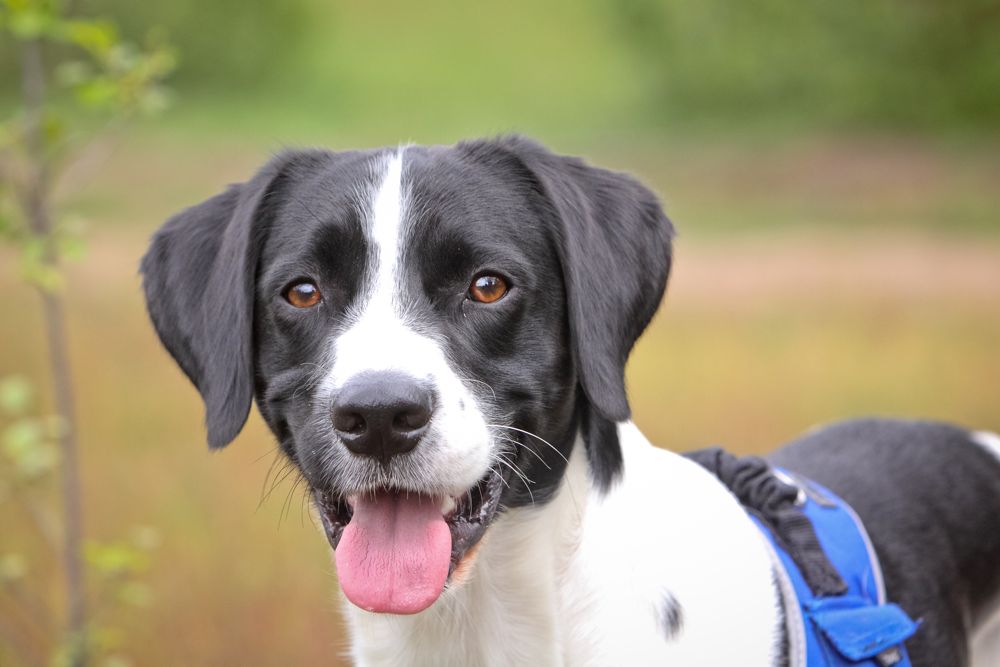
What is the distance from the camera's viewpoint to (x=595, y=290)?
7.95 feet

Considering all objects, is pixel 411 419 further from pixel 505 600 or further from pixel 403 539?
pixel 505 600

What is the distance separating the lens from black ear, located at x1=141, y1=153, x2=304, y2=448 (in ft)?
8.13

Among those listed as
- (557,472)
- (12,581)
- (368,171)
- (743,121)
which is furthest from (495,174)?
(743,121)

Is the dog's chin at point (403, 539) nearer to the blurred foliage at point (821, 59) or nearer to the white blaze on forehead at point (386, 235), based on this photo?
the white blaze on forehead at point (386, 235)

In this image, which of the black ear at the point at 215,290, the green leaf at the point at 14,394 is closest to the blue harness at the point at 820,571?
the black ear at the point at 215,290

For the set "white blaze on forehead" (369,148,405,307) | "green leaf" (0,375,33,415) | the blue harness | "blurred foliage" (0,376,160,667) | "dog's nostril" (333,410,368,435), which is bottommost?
"blurred foliage" (0,376,160,667)

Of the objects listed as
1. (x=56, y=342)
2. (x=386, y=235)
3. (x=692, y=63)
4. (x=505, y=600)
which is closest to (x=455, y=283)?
(x=386, y=235)

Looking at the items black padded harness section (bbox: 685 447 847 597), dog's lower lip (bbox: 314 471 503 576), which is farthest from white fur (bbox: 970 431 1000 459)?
dog's lower lip (bbox: 314 471 503 576)

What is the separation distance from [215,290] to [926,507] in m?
2.23

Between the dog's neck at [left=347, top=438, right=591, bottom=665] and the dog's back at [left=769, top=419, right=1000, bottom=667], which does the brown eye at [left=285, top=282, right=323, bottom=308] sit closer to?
the dog's neck at [left=347, top=438, right=591, bottom=665]

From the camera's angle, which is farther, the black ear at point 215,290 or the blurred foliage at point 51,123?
the blurred foliage at point 51,123

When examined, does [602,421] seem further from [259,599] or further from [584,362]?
[259,599]

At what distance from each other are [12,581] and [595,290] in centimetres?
314

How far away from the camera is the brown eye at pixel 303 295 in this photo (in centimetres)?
241
